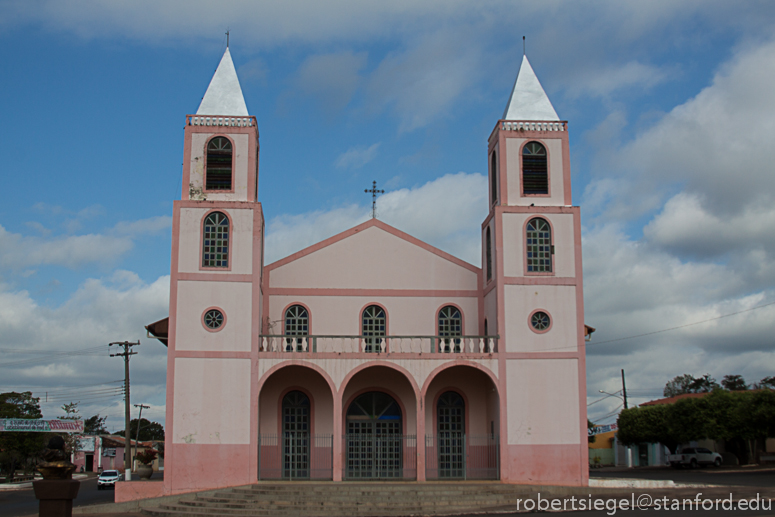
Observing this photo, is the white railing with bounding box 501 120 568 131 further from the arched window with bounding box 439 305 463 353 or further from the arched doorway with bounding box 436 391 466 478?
the arched doorway with bounding box 436 391 466 478

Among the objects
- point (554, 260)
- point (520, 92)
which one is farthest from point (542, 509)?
point (520, 92)

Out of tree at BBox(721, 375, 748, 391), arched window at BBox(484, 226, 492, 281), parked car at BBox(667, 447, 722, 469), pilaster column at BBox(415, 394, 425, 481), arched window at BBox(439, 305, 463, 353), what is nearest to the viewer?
pilaster column at BBox(415, 394, 425, 481)

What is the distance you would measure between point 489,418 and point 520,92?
10.2 m

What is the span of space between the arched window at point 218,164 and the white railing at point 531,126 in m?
8.31

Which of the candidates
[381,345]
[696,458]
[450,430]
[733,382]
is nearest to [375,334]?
[381,345]

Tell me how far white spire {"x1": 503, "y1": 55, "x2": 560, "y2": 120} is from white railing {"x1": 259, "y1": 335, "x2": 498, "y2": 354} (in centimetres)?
700

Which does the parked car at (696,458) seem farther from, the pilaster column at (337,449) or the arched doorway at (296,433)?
the pilaster column at (337,449)

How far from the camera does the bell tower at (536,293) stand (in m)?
21.2

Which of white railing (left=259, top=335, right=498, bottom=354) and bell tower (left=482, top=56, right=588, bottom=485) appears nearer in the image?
bell tower (left=482, top=56, right=588, bottom=485)

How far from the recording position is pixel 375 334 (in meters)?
23.9

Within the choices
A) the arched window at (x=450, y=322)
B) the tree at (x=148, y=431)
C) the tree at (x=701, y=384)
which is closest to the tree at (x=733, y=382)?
the tree at (x=701, y=384)

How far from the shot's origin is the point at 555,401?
70.3ft

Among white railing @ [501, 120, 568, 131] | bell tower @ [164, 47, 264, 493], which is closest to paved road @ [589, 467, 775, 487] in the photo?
white railing @ [501, 120, 568, 131]

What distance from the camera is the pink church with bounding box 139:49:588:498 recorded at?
2109 cm
